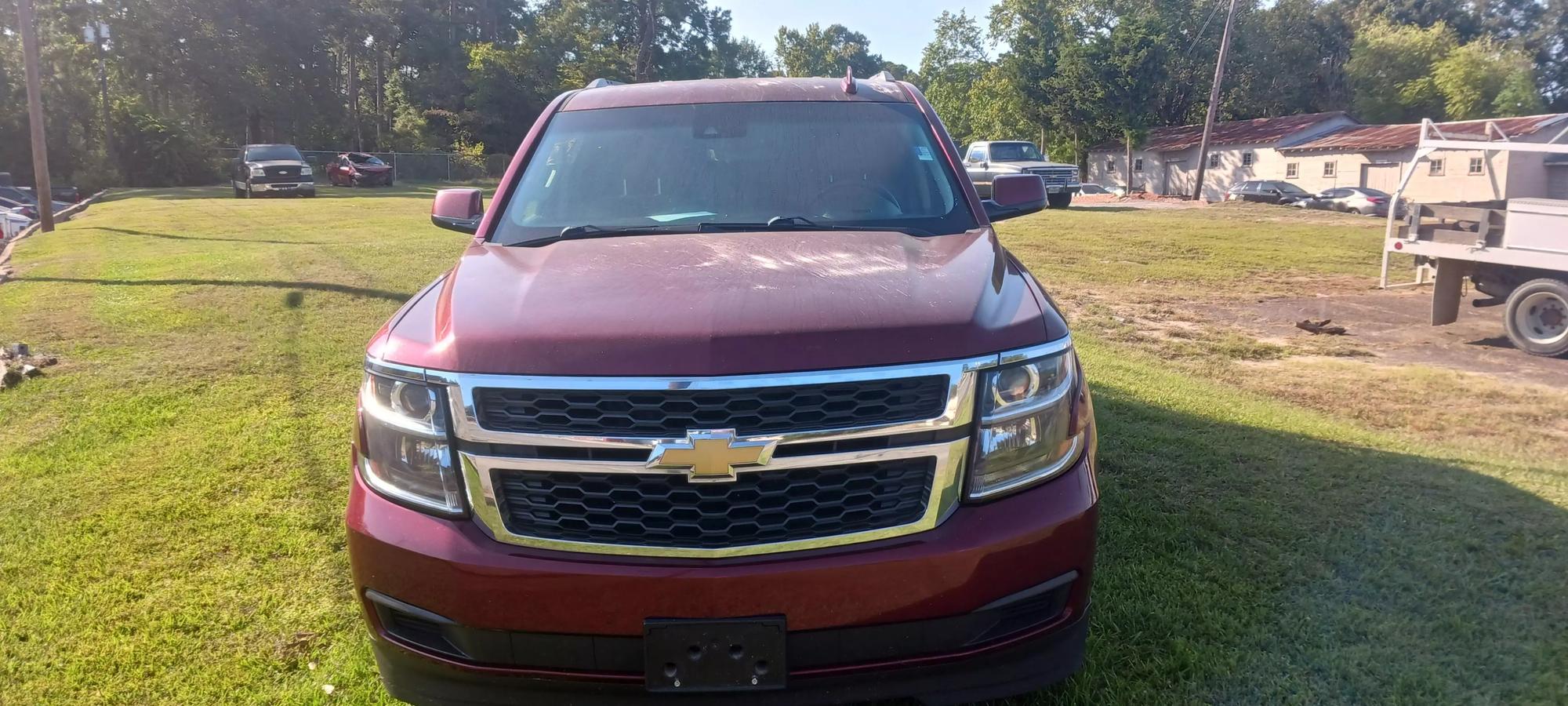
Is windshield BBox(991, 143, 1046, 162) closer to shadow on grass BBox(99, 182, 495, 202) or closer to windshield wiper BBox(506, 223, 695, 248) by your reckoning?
shadow on grass BBox(99, 182, 495, 202)

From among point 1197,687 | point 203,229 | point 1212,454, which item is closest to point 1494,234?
point 1212,454

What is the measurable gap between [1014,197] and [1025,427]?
71.9 inches

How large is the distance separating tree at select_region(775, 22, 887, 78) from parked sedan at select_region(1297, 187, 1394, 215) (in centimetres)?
6586

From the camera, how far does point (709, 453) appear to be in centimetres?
215

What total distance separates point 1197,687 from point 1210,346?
21.1ft

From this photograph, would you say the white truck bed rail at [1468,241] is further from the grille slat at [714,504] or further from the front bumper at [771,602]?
the grille slat at [714,504]

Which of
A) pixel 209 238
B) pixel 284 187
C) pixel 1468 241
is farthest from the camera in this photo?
pixel 284 187

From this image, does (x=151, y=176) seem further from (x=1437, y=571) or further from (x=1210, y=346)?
(x=1437, y=571)

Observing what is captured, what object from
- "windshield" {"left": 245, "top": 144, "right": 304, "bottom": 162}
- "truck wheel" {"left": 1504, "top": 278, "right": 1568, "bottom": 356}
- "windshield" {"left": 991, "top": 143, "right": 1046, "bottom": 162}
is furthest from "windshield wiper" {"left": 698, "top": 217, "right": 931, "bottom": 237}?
"windshield" {"left": 245, "top": 144, "right": 304, "bottom": 162}

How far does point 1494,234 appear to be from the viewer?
30.3ft

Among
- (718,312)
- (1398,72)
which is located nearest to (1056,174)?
(718,312)

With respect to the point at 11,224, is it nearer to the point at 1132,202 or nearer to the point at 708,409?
the point at 708,409

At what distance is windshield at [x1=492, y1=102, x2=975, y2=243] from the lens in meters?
3.41

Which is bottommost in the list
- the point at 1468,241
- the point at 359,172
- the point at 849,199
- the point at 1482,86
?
the point at 1468,241
